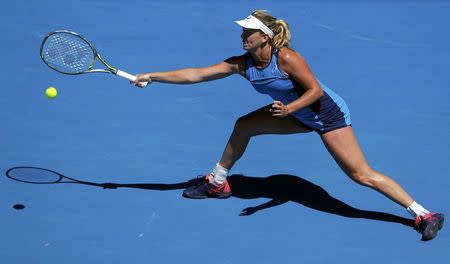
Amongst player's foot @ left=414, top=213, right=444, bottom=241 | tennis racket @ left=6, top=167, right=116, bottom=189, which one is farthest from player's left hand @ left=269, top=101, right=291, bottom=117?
tennis racket @ left=6, top=167, right=116, bottom=189

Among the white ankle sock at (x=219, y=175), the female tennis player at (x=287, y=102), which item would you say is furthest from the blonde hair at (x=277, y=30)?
the white ankle sock at (x=219, y=175)

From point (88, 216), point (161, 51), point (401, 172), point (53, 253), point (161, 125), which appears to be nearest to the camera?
point (53, 253)

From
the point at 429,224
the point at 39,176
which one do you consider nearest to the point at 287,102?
the point at 429,224

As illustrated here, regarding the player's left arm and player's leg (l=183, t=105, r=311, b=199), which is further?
player's leg (l=183, t=105, r=311, b=199)

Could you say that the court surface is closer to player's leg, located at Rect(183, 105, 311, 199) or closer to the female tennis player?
player's leg, located at Rect(183, 105, 311, 199)

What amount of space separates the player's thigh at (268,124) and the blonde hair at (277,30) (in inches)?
23.8

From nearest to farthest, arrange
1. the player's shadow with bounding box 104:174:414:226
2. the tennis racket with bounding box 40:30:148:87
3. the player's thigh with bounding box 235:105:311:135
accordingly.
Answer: the player's thigh with bounding box 235:105:311:135, the player's shadow with bounding box 104:174:414:226, the tennis racket with bounding box 40:30:148:87

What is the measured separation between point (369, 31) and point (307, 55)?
907 millimetres

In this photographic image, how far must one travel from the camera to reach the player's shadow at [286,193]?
22.5 ft

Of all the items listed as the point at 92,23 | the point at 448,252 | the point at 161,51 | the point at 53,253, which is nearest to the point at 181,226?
the point at 53,253

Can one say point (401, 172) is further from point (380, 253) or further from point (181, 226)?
point (181, 226)

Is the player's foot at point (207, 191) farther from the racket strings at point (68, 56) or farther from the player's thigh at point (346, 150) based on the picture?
the racket strings at point (68, 56)

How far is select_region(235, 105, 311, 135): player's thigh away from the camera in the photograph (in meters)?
6.63

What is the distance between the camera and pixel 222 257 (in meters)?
6.28
